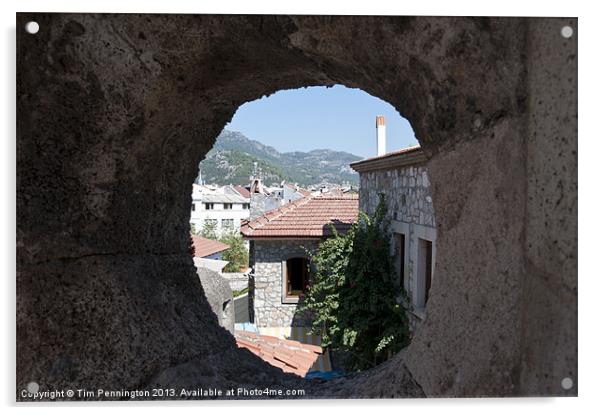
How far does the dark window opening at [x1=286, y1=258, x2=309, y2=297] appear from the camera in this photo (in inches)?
345

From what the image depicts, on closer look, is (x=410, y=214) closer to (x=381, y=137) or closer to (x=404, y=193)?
(x=404, y=193)

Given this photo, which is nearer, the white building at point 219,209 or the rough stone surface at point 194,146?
the rough stone surface at point 194,146

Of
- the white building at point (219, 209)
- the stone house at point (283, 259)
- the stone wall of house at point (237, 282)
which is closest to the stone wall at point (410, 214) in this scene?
the stone house at point (283, 259)

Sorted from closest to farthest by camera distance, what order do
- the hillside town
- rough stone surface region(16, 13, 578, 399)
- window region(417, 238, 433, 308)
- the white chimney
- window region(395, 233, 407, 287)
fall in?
rough stone surface region(16, 13, 578, 399) < the hillside town < window region(417, 238, 433, 308) < window region(395, 233, 407, 287) < the white chimney

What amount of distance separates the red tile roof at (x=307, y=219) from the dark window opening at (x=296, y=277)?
680mm

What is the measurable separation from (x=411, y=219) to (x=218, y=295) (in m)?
2.33

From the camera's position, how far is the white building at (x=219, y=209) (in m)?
29.9

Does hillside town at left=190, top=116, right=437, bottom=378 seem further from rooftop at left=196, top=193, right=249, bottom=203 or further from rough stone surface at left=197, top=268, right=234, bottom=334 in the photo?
rooftop at left=196, top=193, right=249, bottom=203

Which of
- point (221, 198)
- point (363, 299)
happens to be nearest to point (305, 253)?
point (363, 299)

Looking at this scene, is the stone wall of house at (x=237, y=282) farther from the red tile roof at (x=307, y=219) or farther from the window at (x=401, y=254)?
the window at (x=401, y=254)

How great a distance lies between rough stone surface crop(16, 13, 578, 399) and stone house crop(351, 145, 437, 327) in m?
3.25

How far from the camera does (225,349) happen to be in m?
1.74

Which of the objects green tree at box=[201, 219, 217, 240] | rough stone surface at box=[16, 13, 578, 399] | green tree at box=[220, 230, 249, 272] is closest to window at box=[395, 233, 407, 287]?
rough stone surface at box=[16, 13, 578, 399]

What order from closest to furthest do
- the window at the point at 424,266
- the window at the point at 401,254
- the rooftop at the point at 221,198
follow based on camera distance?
the window at the point at 424,266, the window at the point at 401,254, the rooftop at the point at 221,198
